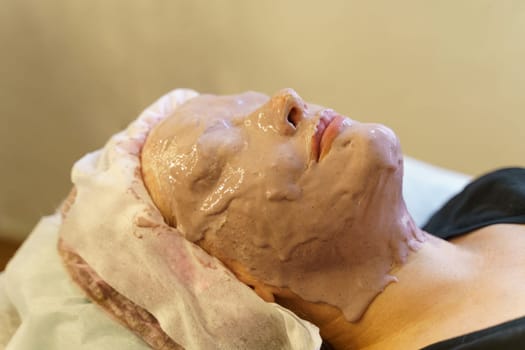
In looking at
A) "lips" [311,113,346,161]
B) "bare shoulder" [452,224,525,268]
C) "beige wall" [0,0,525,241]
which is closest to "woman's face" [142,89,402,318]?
"lips" [311,113,346,161]

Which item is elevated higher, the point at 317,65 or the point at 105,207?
the point at 317,65

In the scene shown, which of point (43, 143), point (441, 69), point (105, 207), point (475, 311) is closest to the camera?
point (475, 311)

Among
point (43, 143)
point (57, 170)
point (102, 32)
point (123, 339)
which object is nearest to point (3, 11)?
point (102, 32)

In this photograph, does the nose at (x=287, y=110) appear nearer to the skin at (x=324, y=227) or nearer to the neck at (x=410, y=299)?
the skin at (x=324, y=227)

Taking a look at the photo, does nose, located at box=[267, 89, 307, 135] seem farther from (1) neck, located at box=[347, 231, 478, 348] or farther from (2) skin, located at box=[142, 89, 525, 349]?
(1) neck, located at box=[347, 231, 478, 348]

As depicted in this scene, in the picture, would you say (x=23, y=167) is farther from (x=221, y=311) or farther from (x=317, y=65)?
(x=221, y=311)

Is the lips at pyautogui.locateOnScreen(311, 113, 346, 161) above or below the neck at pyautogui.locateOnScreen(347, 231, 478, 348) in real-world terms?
above

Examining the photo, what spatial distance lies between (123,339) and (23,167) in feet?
3.77

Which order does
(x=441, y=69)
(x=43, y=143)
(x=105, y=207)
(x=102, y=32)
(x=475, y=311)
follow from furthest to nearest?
(x=43, y=143) < (x=102, y=32) < (x=441, y=69) < (x=105, y=207) < (x=475, y=311)

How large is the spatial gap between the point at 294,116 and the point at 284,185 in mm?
129

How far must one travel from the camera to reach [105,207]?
3.03ft

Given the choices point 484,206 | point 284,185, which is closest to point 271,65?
point 484,206

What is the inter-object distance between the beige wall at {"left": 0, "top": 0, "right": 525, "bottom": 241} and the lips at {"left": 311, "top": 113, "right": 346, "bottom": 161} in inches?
32.3

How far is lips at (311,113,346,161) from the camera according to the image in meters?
0.84
